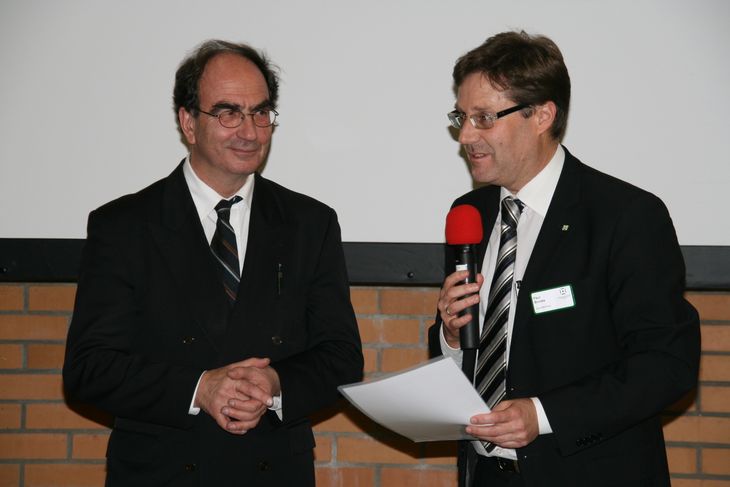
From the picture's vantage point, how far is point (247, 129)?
2703 millimetres

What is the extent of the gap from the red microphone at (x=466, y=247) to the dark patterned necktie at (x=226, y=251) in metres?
0.69

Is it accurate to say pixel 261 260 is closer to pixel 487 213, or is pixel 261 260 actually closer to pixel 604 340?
pixel 487 213

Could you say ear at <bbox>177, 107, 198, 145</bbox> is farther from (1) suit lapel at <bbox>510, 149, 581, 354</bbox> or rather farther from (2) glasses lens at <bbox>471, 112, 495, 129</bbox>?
(1) suit lapel at <bbox>510, 149, 581, 354</bbox>

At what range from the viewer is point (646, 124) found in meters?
3.22

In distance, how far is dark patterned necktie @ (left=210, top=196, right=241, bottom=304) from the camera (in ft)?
8.64

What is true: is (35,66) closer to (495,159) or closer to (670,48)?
(495,159)

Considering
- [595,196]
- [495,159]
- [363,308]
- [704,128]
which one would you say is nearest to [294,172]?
[363,308]

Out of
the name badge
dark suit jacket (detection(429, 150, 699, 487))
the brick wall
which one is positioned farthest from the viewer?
the brick wall

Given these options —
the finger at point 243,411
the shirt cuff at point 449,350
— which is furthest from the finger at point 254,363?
the shirt cuff at point 449,350

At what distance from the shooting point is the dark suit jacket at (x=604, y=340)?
7.24 ft

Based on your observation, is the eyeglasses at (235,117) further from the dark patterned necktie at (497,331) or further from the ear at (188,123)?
the dark patterned necktie at (497,331)

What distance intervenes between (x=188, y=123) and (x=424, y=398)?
1.25 m

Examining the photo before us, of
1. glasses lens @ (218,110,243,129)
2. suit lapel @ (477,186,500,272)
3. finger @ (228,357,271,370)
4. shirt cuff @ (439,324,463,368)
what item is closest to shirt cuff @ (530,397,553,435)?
shirt cuff @ (439,324,463,368)

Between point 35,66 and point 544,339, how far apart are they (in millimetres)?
2283
